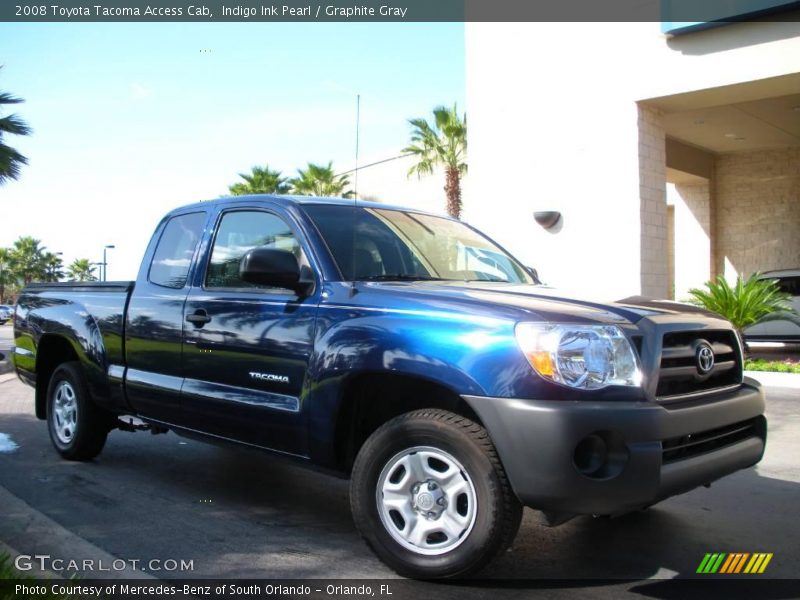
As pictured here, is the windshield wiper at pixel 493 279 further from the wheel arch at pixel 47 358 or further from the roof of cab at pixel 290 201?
the wheel arch at pixel 47 358

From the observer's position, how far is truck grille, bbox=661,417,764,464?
10.8 feet

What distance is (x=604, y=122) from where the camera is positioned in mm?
13938

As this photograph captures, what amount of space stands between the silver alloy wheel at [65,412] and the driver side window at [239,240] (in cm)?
188

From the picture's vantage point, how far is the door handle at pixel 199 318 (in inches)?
178

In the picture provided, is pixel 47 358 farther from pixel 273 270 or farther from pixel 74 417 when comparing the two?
pixel 273 270

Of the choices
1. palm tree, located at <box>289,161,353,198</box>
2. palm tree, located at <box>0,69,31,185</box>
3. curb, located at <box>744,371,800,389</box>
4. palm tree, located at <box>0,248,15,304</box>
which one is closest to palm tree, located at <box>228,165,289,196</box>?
palm tree, located at <box>289,161,353,198</box>

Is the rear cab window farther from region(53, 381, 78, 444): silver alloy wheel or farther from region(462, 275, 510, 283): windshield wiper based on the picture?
region(462, 275, 510, 283): windshield wiper

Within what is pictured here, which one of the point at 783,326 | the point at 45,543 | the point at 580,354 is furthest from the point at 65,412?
the point at 783,326

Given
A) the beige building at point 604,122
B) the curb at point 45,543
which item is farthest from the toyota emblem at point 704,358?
the beige building at point 604,122

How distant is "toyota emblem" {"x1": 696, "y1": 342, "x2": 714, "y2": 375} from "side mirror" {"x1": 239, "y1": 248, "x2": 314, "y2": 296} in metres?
1.92

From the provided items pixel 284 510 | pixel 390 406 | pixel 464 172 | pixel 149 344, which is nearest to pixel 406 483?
pixel 390 406

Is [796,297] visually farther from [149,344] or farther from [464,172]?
Result: [149,344]

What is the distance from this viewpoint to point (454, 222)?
536 centimetres

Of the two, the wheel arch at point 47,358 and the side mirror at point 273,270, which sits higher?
the side mirror at point 273,270
